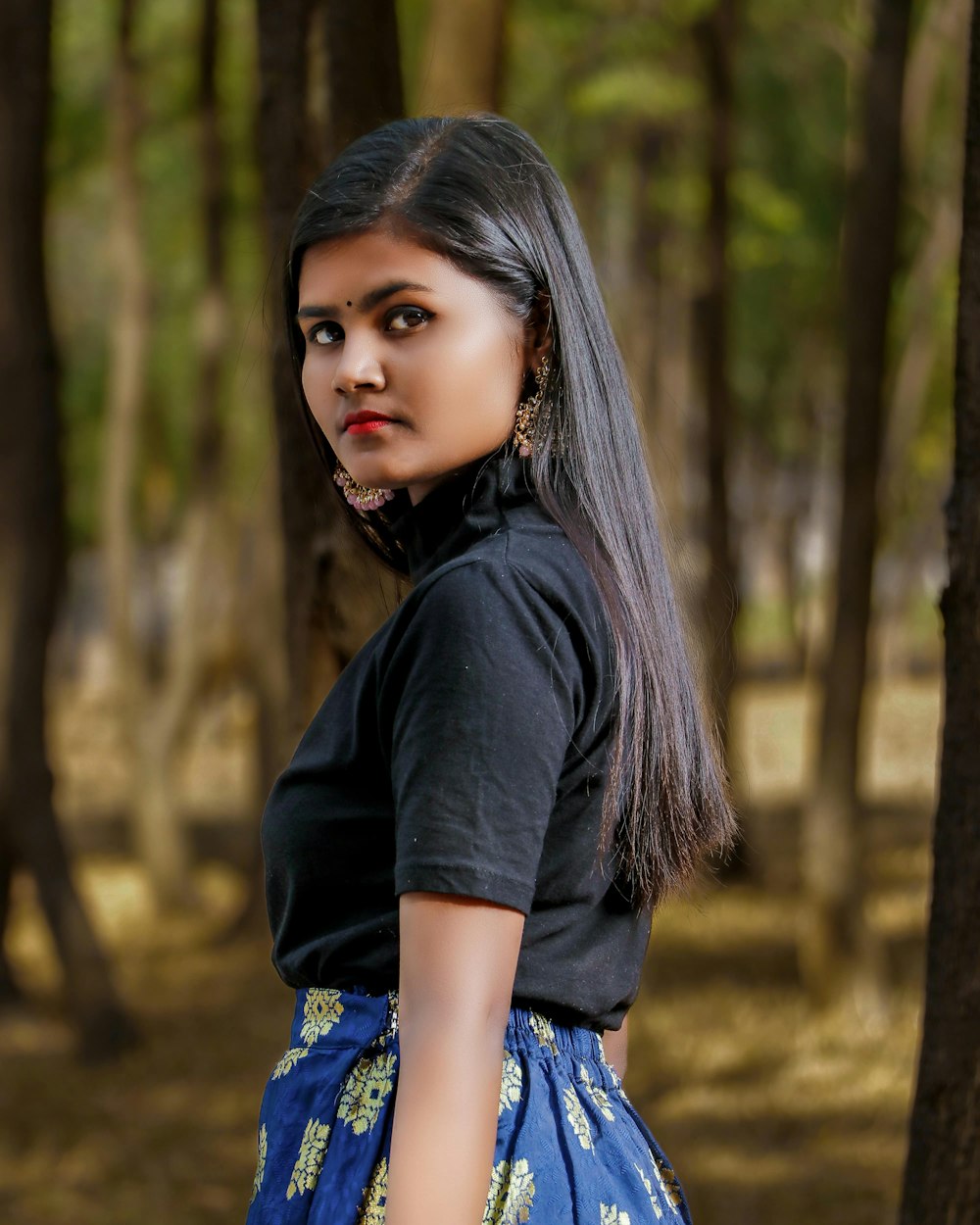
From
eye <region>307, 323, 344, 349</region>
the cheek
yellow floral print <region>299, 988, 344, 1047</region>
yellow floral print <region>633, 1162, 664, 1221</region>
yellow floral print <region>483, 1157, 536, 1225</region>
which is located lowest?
yellow floral print <region>633, 1162, 664, 1221</region>

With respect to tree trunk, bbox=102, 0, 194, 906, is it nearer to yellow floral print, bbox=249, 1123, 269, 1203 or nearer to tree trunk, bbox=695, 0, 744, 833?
tree trunk, bbox=695, 0, 744, 833

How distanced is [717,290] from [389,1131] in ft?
29.7

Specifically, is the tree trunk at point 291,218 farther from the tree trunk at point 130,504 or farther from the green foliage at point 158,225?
the tree trunk at point 130,504

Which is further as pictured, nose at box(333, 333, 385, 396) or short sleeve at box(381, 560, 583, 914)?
nose at box(333, 333, 385, 396)

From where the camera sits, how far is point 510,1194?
5.09 ft

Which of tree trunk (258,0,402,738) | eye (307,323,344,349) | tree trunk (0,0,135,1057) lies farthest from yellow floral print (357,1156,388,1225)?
tree trunk (0,0,135,1057)

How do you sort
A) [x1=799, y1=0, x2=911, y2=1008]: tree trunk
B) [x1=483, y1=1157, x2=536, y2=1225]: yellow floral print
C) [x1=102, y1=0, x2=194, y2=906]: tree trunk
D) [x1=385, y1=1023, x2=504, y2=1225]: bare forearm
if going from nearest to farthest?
[x1=385, y1=1023, x2=504, y2=1225]: bare forearm → [x1=483, y1=1157, x2=536, y2=1225]: yellow floral print → [x1=799, y1=0, x2=911, y2=1008]: tree trunk → [x1=102, y1=0, x2=194, y2=906]: tree trunk

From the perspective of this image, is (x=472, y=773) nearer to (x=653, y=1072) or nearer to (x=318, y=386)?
(x=318, y=386)

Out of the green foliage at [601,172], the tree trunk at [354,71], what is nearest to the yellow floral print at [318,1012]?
the tree trunk at [354,71]

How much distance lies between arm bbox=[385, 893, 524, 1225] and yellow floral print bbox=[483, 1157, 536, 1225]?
13cm

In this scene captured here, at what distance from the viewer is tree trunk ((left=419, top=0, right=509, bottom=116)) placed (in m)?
4.50

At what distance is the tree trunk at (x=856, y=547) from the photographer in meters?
7.44

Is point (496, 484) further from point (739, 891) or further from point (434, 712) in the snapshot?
point (739, 891)

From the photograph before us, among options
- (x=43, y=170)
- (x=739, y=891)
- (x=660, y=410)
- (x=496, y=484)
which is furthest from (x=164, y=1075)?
(x=660, y=410)
